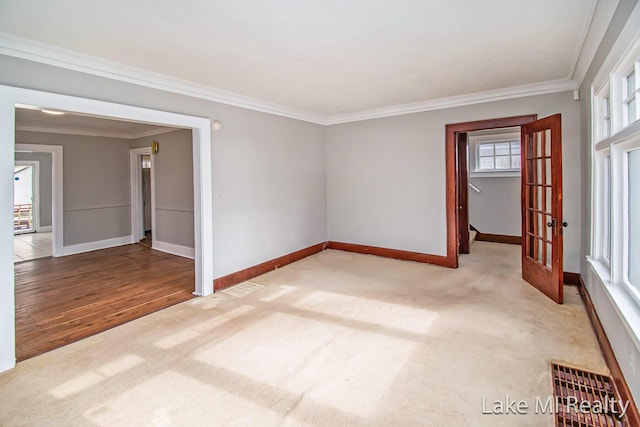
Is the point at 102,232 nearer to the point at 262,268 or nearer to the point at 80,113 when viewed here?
the point at 262,268

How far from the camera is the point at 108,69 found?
9.60 ft

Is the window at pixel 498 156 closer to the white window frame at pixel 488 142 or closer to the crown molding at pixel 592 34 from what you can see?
the white window frame at pixel 488 142

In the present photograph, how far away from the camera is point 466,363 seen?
2.34 metres

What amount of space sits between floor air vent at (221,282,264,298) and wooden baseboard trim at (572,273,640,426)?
3.27 metres

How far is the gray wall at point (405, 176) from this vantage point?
3.94 meters

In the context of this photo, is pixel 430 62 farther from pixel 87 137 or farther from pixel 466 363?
pixel 87 137

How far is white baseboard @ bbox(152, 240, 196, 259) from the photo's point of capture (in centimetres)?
580

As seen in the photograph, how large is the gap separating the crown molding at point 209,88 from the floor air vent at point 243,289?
229 centimetres

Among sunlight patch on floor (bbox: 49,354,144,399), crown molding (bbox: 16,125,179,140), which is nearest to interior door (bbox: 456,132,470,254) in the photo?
sunlight patch on floor (bbox: 49,354,144,399)

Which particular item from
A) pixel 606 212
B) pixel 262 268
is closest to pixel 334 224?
pixel 262 268

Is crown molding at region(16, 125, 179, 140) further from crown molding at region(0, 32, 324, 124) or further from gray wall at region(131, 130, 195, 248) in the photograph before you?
crown molding at region(0, 32, 324, 124)

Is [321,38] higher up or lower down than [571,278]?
higher up

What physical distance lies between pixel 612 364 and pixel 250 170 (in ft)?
13.2

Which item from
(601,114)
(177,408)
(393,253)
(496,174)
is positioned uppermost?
(601,114)
